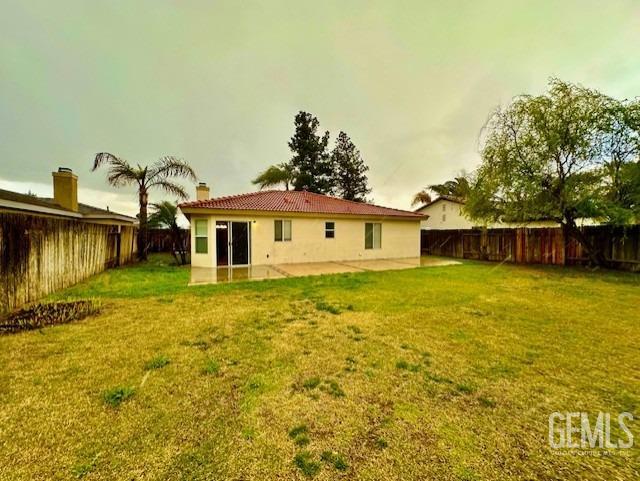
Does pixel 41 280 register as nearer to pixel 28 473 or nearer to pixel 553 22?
pixel 28 473

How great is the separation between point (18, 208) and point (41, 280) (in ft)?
14.2

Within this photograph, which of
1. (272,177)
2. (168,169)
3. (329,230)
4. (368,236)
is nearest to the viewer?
(168,169)

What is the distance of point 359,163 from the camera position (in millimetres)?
31312

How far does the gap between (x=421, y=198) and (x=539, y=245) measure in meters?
15.3

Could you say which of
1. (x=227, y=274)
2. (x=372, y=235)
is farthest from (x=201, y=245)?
(x=372, y=235)

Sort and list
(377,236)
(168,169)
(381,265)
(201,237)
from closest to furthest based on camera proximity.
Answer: (201,237)
(381,265)
(168,169)
(377,236)

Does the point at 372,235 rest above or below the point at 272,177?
below

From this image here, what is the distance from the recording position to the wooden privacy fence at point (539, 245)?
10539 mm

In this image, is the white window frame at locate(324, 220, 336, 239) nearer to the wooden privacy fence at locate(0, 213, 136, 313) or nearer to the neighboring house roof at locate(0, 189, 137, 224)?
the wooden privacy fence at locate(0, 213, 136, 313)

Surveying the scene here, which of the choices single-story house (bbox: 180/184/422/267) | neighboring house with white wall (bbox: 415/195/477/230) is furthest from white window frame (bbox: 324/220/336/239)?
neighboring house with white wall (bbox: 415/195/477/230)

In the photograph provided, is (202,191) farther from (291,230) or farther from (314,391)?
(314,391)

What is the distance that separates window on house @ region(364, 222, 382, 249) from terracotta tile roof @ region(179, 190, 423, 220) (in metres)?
0.67

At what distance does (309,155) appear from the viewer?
1160 inches

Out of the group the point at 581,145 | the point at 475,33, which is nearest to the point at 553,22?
the point at 475,33
